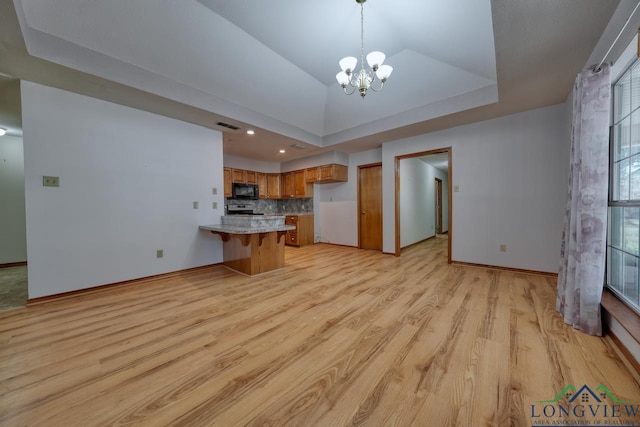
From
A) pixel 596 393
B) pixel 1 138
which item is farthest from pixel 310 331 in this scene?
pixel 1 138

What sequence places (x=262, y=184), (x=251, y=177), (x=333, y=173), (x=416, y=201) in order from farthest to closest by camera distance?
1. (x=262, y=184)
2. (x=251, y=177)
3. (x=416, y=201)
4. (x=333, y=173)

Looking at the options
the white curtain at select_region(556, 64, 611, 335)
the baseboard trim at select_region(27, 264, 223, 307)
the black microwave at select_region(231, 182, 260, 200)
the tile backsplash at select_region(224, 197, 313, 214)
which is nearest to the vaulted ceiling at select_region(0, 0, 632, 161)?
the white curtain at select_region(556, 64, 611, 335)

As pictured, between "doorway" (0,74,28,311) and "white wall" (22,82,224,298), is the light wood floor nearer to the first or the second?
"white wall" (22,82,224,298)

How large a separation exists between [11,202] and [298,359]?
6.15m

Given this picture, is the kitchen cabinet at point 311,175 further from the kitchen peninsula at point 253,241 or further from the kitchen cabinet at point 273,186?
the kitchen peninsula at point 253,241

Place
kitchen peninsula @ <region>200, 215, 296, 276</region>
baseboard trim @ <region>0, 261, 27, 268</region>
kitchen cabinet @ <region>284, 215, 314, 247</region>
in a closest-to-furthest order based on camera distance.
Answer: kitchen peninsula @ <region>200, 215, 296, 276</region>
baseboard trim @ <region>0, 261, 27, 268</region>
kitchen cabinet @ <region>284, 215, 314, 247</region>

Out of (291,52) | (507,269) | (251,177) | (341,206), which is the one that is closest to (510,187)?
(507,269)

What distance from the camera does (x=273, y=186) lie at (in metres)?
6.68

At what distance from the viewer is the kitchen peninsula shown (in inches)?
131

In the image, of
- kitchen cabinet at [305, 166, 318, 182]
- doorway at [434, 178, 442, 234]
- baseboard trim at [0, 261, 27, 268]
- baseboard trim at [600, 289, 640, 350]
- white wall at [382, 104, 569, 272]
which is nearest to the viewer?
baseboard trim at [600, 289, 640, 350]

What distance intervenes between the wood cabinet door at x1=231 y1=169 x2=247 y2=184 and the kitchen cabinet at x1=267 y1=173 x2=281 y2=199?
0.80 meters

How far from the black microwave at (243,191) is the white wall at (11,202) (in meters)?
3.60

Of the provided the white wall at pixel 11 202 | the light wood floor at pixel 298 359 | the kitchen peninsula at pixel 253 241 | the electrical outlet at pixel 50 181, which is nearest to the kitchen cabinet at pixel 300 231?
the kitchen peninsula at pixel 253 241

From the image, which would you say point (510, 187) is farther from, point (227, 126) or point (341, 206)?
point (227, 126)
